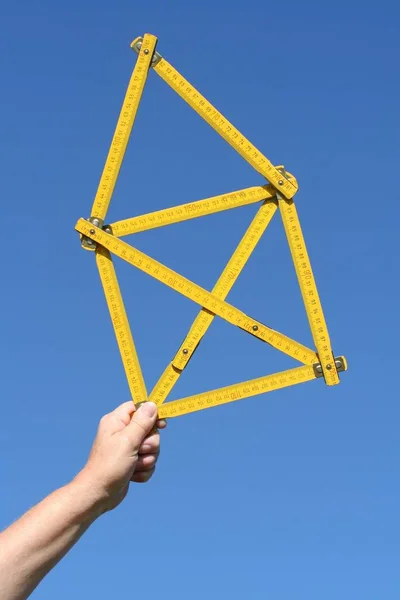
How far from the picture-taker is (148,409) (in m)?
6.97

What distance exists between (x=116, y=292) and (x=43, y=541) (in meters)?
3.32

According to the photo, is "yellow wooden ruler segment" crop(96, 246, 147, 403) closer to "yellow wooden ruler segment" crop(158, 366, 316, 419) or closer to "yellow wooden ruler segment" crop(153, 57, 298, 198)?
"yellow wooden ruler segment" crop(158, 366, 316, 419)

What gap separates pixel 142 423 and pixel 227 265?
2.26 meters

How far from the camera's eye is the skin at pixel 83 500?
16.2 feet

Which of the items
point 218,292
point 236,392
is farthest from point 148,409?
point 218,292

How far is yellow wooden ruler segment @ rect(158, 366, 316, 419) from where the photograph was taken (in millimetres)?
7574

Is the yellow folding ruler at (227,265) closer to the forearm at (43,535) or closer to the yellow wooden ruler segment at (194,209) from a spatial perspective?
the yellow wooden ruler segment at (194,209)

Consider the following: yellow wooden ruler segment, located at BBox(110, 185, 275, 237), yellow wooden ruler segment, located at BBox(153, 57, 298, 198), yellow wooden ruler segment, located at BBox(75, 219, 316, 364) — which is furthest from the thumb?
yellow wooden ruler segment, located at BBox(153, 57, 298, 198)

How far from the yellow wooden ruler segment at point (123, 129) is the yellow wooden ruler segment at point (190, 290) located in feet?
0.70

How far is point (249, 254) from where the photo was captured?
838 cm

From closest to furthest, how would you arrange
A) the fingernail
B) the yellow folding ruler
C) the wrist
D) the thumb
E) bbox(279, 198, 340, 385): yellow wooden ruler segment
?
the wrist < the thumb < the fingernail < the yellow folding ruler < bbox(279, 198, 340, 385): yellow wooden ruler segment

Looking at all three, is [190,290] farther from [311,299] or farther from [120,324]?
[311,299]

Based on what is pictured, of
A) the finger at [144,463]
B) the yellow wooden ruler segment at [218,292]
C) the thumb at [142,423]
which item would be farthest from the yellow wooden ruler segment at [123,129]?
the finger at [144,463]

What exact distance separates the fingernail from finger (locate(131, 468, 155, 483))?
47 cm
